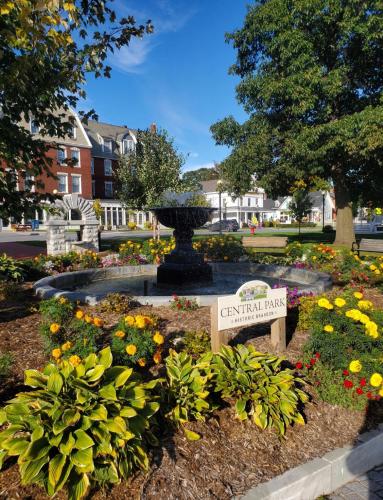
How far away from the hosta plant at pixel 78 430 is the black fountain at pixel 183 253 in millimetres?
5474

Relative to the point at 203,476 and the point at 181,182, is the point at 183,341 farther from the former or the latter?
the point at 181,182

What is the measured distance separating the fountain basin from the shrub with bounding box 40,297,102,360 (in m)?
1.48

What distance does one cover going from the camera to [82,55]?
164 inches

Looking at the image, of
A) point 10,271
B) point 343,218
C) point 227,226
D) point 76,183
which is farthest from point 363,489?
point 76,183

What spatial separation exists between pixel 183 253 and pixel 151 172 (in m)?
16.0

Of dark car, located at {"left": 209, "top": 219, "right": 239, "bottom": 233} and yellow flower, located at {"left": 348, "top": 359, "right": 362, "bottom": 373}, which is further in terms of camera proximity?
dark car, located at {"left": 209, "top": 219, "right": 239, "bottom": 233}

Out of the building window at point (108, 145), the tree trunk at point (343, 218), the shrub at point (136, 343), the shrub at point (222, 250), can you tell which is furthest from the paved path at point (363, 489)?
the building window at point (108, 145)

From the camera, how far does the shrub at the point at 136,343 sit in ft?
11.4

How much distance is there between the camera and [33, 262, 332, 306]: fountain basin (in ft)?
21.4

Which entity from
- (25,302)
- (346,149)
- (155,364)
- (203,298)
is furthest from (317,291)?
(346,149)

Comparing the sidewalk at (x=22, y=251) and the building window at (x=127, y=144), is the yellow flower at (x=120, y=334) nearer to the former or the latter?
the sidewalk at (x=22, y=251)

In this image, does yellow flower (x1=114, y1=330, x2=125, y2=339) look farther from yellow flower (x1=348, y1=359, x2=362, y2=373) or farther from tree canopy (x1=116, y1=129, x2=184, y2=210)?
tree canopy (x1=116, y1=129, x2=184, y2=210)

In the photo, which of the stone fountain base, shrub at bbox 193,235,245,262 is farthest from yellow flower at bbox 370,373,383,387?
shrub at bbox 193,235,245,262

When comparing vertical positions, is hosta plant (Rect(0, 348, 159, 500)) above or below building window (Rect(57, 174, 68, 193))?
below
